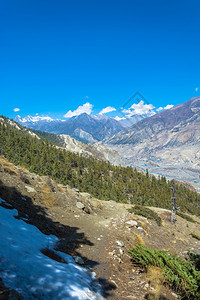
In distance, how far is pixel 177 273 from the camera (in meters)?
6.72

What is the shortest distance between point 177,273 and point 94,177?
269 ft

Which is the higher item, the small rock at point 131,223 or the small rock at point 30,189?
the small rock at point 30,189

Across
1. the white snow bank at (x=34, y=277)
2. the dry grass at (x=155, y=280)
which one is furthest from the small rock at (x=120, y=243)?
the white snow bank at (x=34, y=277)

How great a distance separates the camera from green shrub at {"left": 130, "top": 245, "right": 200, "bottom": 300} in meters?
5.93

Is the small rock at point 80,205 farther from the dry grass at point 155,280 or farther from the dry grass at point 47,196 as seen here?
the dry grass at point 155,280

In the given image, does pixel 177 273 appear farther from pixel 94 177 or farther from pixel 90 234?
pixel 94 177

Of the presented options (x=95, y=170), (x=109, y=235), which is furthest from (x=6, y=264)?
(x=95, y=170)

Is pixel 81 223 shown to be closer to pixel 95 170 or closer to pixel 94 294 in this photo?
pixel 94 294

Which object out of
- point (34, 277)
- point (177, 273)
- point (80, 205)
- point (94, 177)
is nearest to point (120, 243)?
point (177, 273)

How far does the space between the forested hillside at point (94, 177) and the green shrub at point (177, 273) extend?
56.0 meters

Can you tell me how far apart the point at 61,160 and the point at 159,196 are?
63.4 m

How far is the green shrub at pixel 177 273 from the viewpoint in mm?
5925

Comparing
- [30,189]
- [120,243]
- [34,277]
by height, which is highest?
[30,189]

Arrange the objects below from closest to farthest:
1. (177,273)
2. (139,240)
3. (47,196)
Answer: (177,273) < (139,240) < (47,196)
